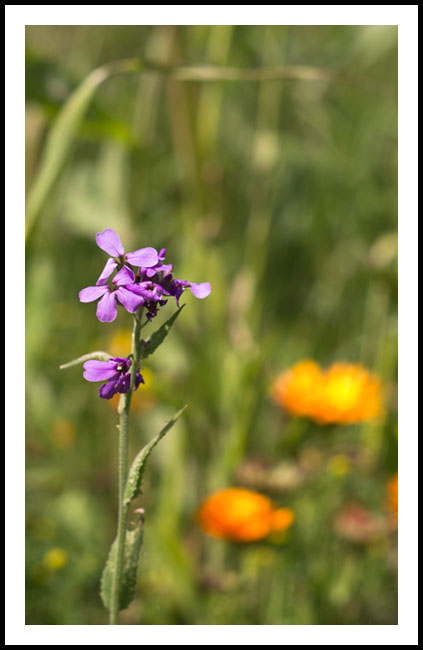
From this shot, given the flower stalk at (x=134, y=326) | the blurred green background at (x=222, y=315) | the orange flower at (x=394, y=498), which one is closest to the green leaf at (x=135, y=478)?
the flower stalk at (x=134, y=326)

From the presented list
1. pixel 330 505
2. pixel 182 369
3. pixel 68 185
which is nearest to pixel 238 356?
pixel 182 369

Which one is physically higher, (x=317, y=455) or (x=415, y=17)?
(x=415, y=17)

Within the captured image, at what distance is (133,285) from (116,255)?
2cm

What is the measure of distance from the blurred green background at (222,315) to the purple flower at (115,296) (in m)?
0.34

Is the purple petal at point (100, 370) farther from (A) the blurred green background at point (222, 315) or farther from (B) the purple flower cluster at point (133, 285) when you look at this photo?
(A) the blurred green background at point (222, 315)

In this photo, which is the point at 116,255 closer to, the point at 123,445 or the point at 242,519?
the point at 123,445

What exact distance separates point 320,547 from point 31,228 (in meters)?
0.56

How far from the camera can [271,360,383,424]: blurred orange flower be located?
0.86 meters

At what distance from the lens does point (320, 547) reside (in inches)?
33.9

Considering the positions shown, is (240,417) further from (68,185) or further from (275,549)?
(68,185)

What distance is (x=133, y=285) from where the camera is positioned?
33cm

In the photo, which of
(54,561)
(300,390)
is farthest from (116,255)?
(300,390)

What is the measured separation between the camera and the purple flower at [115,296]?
1.06 feet

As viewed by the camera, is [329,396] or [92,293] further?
[329,396]
